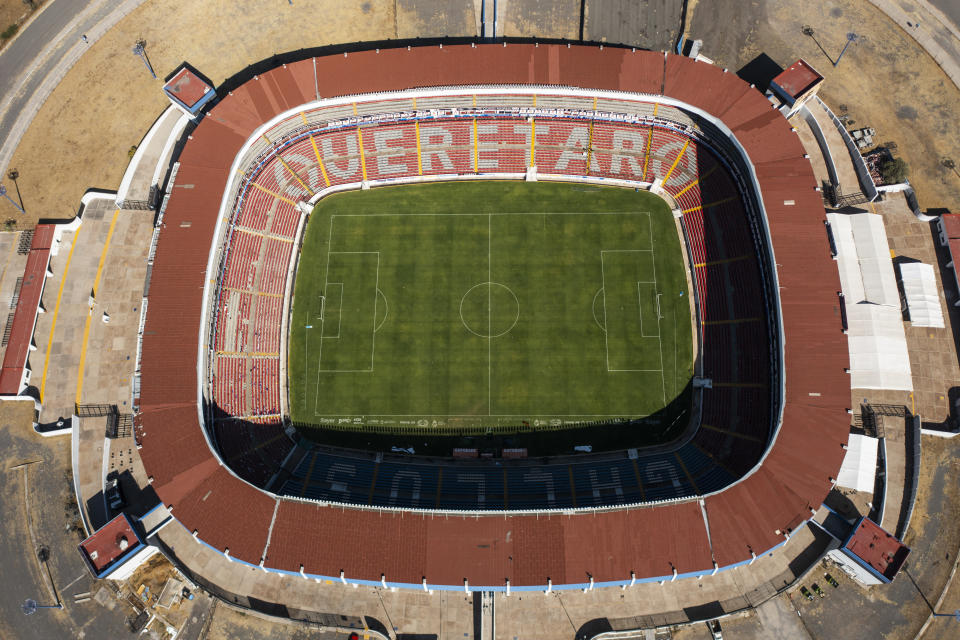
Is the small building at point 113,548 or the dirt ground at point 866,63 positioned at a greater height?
the dirt ground at point 866,63

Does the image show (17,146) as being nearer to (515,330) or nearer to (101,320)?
(101,320)

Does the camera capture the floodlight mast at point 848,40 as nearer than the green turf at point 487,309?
No

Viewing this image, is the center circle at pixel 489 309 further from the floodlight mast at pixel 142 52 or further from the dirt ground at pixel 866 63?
the floodlight mast at pixel 142 52

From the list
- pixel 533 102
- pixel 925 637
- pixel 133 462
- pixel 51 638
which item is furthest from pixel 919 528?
pixel 51 638

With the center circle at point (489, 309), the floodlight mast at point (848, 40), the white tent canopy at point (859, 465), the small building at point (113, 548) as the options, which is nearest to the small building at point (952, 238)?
the white tent canopy at point (859, 465)

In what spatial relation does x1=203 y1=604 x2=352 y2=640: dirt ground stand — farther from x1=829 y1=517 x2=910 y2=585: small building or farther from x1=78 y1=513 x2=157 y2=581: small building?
x1=829 y1=517 x2=910 y2=585: small building

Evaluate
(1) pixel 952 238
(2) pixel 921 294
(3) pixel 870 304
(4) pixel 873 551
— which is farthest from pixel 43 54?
(1) pixel 952 238
